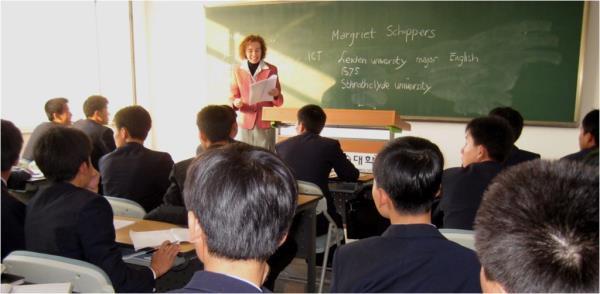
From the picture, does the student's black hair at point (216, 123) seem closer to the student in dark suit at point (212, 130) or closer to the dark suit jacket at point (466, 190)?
the student in dark suit at point (212, 130)

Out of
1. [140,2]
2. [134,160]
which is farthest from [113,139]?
[140,2]

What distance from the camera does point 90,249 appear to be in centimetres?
167

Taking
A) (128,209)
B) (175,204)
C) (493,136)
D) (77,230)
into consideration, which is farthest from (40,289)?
(493,136)

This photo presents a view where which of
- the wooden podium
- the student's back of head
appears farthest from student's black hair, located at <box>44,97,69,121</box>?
the student's back of head

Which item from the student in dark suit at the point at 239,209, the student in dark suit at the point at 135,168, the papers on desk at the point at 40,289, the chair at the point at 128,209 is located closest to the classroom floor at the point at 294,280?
the student in dark suit at the point at 135,168

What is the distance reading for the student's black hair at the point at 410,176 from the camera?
1.54 meters

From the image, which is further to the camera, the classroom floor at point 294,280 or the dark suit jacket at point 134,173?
the classroom floor at point 294,280

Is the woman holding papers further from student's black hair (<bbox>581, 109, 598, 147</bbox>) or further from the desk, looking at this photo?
student's black hair (<bbox>581, 109, 598, 147</bbox>)

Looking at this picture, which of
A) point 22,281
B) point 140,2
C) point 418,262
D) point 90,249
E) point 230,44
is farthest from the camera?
point 140,2

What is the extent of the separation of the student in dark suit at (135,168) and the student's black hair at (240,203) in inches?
81.8

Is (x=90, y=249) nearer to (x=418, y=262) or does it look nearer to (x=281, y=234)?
(x=281, y=234)

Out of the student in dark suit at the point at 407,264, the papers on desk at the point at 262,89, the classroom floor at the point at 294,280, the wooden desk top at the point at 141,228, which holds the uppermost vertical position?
the papers on desk at the point at 262,89

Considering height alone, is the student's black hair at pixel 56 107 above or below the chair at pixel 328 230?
above

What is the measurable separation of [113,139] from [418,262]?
11.8 feet
